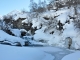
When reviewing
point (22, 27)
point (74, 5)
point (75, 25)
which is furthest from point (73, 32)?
point (22, 27)

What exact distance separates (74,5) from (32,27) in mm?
6702

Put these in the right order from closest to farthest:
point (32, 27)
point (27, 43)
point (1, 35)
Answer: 1. point (1, 35)
2. point (27, 43)
3. point (32, 27)

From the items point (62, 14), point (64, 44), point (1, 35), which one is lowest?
point (64, 44)

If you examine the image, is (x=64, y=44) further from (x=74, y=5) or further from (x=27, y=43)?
(x=74, y=5)

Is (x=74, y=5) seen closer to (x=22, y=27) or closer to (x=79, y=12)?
(x=79, y=12)

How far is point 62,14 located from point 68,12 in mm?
786

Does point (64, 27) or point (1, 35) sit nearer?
point (1, 35)

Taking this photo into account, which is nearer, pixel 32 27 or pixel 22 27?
pixel 32 27

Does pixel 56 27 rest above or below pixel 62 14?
below

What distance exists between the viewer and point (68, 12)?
23250mm

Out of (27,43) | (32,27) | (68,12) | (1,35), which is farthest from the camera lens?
(32,27)

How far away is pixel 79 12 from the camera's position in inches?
869

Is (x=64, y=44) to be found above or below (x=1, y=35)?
below

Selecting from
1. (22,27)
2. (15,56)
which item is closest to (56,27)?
(22,27)
